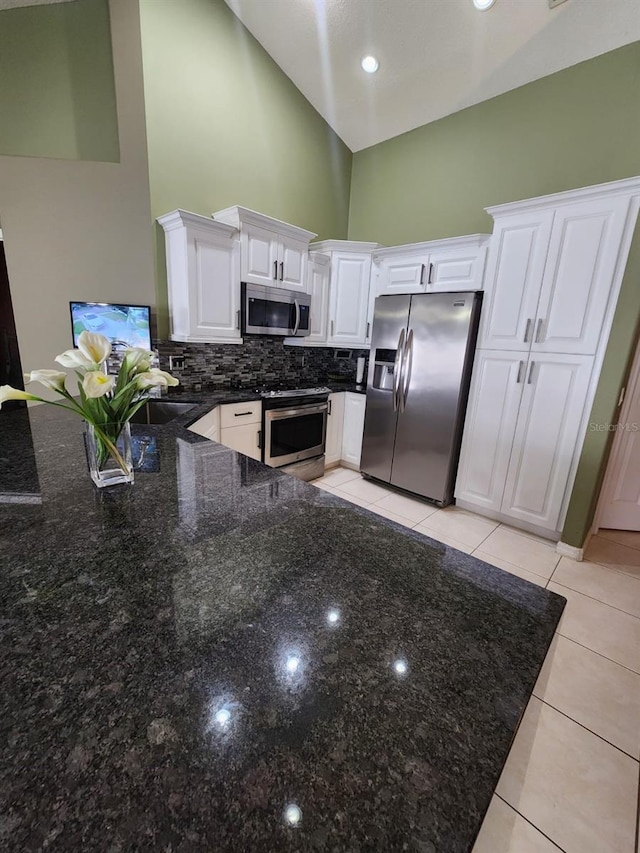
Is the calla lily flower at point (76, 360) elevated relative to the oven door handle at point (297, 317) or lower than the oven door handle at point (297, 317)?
lower

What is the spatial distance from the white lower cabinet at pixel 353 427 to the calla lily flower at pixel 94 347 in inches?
114

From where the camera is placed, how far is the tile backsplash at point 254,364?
3.14m

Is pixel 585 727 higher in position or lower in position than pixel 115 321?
lower

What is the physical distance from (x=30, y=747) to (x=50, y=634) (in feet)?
0.62

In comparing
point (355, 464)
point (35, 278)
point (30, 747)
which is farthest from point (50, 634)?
point (355, 464)

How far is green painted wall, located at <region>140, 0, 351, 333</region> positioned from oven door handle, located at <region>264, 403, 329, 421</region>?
44.6 inches

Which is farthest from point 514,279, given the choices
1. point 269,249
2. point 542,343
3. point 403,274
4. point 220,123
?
point 220,123

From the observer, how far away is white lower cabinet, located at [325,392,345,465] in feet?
12.2

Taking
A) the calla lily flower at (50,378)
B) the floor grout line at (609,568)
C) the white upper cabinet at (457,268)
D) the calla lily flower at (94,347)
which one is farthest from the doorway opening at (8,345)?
the floor grout line at (609,568)

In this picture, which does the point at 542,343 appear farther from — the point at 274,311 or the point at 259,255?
the point at 259,255

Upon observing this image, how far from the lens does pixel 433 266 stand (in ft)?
10.1

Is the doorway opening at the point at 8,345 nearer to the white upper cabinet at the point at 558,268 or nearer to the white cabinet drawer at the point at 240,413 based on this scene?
the white cabinet drawer at the point at 240,413

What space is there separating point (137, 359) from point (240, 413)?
1873 mm

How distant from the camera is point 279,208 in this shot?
3.57 meters
